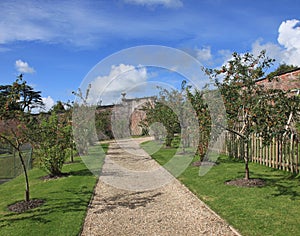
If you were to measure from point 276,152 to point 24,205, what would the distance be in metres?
6.77

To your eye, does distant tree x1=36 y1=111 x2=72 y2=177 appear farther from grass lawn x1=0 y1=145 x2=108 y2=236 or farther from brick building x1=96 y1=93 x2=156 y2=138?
brick building x1=96 y1=93 x2=156 y2=138

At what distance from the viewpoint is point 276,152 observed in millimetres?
8672

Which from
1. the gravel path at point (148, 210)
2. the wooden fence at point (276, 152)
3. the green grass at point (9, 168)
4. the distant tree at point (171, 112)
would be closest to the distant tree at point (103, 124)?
the distant tree at point (171, 112)

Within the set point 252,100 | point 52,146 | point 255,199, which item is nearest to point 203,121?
point 252,100

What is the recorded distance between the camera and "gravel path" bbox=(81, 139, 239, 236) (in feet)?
15.5

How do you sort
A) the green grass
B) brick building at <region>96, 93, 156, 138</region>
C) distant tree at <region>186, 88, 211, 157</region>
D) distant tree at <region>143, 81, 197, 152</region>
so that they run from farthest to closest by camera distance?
1. brick building at <region>96, 93, 156, 138</region>
2. distant tree at <region>143, 81, 197, 152</region>
3. the green grass
4. distant tree at <region>186, 88, 211, 157</region>

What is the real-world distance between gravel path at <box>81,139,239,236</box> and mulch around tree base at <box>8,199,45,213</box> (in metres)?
1.16

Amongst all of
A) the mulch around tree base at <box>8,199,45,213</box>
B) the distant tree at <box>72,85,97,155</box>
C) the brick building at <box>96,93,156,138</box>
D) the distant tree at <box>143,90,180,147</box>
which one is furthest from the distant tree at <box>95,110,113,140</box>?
the mulch around tree base at <box>8,199,45,213</box>

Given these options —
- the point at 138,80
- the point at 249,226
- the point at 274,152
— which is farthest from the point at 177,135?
the point at 249,226

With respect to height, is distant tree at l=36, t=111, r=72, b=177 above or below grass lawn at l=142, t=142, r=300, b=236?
above

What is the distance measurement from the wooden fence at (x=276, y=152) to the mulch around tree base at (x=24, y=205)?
5.07m

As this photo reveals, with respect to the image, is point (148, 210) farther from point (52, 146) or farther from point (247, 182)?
point (52, 146)

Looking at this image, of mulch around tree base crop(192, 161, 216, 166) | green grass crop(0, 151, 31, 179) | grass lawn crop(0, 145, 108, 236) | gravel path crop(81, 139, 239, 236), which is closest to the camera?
gravel path crop(81, 139, 239, 236)

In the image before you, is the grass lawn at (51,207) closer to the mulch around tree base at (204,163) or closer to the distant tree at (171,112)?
the mulch around tree base at (204,163)
